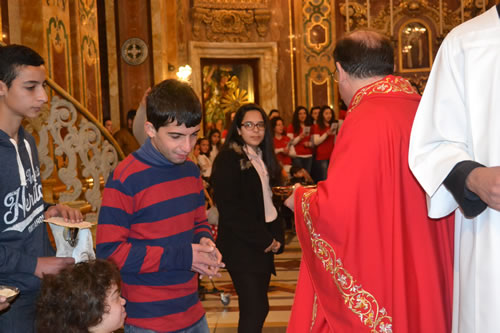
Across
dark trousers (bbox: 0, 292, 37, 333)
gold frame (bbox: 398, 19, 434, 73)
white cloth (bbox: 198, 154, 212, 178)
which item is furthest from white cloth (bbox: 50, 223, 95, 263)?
gold frame (bbox: 398, 19, 434, 73)

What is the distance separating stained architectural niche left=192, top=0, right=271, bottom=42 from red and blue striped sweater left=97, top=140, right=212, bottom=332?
12.3 m

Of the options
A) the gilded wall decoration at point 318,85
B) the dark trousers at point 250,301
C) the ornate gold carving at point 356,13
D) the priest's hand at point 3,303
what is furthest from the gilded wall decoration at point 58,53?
the ornate gold carving at point 356,13

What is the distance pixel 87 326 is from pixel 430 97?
1.40m

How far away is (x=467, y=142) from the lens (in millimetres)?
2010

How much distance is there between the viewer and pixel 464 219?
6.54 feet

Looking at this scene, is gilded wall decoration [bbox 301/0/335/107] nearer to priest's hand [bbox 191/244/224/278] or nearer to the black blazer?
the black blazer

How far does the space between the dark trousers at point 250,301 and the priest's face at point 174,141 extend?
146cm

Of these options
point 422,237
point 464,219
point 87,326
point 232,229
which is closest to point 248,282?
point 232,229

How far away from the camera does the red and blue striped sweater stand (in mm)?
2396

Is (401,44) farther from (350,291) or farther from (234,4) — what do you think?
(350,291)

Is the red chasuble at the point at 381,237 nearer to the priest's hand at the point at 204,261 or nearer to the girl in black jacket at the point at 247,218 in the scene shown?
the priest's hand at the point at 204,261

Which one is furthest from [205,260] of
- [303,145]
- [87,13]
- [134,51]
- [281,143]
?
[134,51]

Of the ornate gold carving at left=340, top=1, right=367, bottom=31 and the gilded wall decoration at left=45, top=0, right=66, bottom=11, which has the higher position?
the ornate gold carving at left=340, top=1, right=367, bottom=31

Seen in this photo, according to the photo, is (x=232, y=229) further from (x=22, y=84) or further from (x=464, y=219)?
(x=464, y=219)
